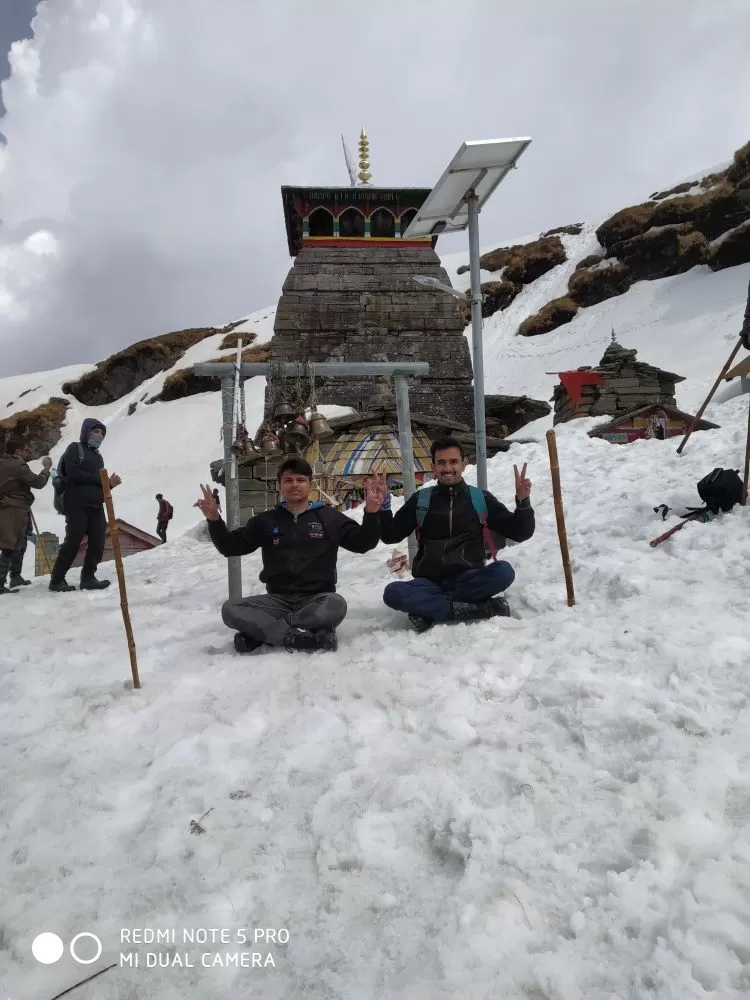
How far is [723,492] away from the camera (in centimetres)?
508

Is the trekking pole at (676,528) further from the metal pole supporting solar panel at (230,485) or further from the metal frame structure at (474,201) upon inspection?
the metal pole supporting solar panel at (230,485)

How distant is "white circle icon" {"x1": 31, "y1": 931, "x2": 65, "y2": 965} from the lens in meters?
1.82

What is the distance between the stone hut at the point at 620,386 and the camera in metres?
18.5

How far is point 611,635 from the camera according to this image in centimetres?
355

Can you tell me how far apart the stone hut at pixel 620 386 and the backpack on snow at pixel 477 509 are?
49.4 ft

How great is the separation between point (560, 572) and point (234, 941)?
385 cm

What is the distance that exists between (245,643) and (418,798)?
7.31 feet

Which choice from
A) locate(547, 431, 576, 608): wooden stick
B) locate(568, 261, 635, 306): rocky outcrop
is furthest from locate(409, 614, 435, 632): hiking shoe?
locate(568, 261, 635, 306): rocky outcrop

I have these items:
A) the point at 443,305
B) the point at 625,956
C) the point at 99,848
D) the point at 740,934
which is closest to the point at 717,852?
the point at 740,934

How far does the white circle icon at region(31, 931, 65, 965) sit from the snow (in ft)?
0.08

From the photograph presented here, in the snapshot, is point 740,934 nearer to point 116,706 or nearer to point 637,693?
point 637,693

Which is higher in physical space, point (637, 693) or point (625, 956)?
point (637, 693)

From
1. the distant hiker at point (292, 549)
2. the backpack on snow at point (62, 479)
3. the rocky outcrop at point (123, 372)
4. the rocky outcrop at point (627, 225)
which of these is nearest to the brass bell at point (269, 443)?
the backpack on snow at point (62, 479)

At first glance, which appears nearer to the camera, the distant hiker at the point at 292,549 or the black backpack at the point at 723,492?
the distant hiker at the point at 292,549
